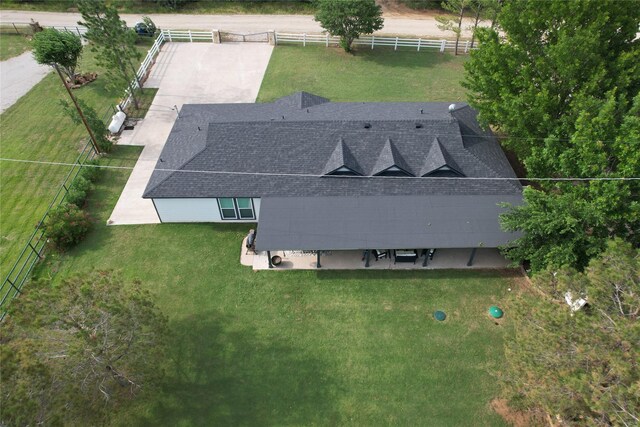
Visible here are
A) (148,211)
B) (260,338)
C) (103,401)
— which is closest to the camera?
(103,401)

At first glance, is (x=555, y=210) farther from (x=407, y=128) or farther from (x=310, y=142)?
(x=310, y=142)

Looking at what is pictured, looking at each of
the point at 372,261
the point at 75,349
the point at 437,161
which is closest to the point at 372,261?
the point at 372,261

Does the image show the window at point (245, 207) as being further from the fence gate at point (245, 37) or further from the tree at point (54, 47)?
the fence gate at point (245, 37)

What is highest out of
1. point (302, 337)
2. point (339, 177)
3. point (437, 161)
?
point (437, 161)

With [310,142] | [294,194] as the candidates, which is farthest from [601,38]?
[294,194]

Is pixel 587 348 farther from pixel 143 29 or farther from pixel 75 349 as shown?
pixel 143 29

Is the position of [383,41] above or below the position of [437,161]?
below
